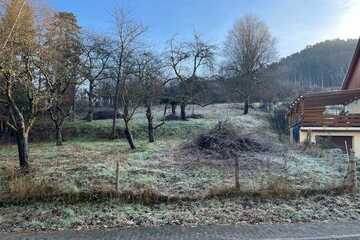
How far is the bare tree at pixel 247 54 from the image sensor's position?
3838cm

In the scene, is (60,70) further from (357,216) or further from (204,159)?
(357,216)

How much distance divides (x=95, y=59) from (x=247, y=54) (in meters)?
20.0

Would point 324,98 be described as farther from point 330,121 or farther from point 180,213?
point 180,213

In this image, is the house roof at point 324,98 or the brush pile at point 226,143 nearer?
the brush pile at point 226,143

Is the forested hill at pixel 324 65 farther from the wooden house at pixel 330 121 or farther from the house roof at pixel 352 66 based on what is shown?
the wooden house at pixel 330 121

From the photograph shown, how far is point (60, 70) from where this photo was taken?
705 inches

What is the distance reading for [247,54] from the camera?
39.0 m

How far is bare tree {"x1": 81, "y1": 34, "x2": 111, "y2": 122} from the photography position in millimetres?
23962

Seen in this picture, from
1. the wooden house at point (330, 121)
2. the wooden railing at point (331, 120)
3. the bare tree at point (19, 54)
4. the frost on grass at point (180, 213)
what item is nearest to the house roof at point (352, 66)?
the wooden house at point (330, 121)

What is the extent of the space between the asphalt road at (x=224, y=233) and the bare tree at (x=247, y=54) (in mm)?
31381

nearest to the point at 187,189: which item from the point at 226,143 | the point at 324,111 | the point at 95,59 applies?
the point at 226,143

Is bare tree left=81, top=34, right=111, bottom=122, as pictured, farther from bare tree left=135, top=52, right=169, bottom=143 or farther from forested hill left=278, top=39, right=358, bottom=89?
forested hill left=278, top=39, right=358, bottom=89

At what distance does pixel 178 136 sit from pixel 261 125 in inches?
375

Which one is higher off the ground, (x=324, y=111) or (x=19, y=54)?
(x=19, y=54)
